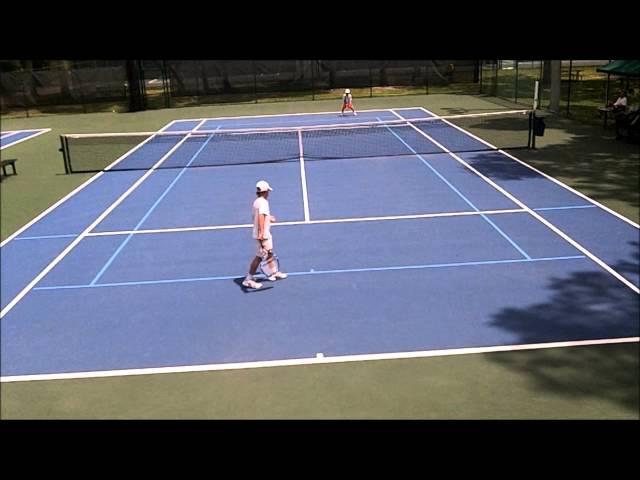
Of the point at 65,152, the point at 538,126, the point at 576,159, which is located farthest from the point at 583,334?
the point at 65,152

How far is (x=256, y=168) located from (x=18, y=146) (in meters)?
9.81

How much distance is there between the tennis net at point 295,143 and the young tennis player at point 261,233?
9.30 m

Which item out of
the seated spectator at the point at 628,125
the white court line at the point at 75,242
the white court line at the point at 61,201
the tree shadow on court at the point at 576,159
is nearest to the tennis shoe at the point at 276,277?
the white court line at the point at 75,242

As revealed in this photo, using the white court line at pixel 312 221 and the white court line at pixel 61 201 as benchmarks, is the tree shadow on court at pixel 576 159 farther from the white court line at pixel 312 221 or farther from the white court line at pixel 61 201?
the white court line at pixel 61 201

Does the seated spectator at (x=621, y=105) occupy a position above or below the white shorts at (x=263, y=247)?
above

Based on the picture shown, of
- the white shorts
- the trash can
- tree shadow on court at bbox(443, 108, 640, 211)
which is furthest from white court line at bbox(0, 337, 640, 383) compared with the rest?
the trash can

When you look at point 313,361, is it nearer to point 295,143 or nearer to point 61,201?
point 61,201

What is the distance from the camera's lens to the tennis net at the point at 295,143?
18.3m

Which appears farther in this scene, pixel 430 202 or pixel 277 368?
pixel 430 202

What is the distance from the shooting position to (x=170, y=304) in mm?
8430

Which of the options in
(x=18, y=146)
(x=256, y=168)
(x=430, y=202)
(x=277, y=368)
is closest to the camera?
(x=277, y=368)

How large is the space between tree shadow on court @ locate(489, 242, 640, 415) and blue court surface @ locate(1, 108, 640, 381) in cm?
4
